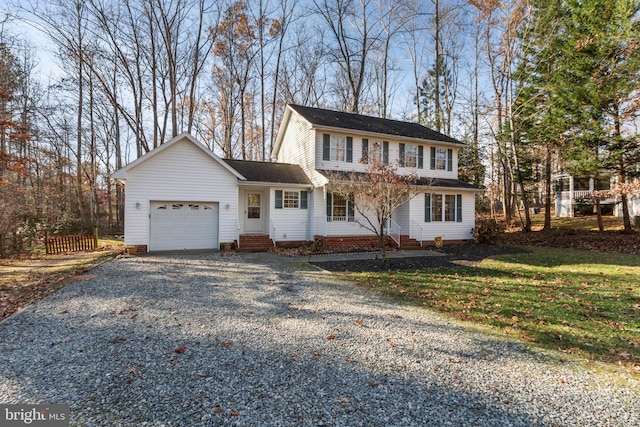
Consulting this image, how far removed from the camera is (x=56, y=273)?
373 inches

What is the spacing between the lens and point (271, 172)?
16094 millimetres

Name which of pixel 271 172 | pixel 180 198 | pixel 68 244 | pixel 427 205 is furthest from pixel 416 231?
pixel 68 244

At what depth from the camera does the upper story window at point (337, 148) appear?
627 inches

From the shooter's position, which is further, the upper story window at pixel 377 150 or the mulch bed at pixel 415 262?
the upper story window at pixel 377 150

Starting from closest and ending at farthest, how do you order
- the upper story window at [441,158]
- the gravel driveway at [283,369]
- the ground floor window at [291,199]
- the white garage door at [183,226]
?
the gravel driveway at [283,369] < the white garage door at [183,226] < the ground floor window at [291,199] < the upper story window at [441,158]

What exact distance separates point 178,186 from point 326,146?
7257mm

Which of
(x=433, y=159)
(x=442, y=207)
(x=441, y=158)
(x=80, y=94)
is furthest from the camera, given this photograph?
(x=80, y=94)

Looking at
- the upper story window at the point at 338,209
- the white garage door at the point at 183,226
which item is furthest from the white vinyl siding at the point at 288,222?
the white garage door at the point at 183,226

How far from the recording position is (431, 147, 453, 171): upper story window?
18.3m

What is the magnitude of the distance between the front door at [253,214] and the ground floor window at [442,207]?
8.76m

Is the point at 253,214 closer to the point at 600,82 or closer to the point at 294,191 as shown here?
the point at 294,191

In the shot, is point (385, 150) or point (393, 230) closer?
point (393, 230)

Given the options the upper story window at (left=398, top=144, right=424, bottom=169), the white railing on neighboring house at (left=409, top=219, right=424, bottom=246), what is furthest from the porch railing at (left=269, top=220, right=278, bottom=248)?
the upper story window at (left=398, top=144, right=424, bottom=169)

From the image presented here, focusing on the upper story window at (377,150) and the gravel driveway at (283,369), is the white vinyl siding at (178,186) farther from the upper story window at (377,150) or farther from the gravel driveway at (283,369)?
the upper story window at (377,150)
